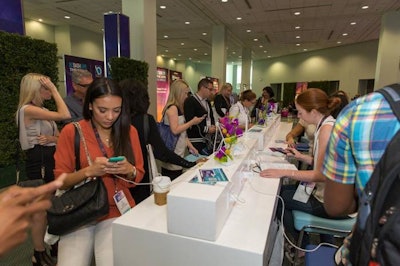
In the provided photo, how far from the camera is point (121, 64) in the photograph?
4652 mm

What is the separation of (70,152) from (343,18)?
33.4 ft

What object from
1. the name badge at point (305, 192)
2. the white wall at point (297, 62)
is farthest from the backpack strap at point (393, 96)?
the white wall at point (297, 62)

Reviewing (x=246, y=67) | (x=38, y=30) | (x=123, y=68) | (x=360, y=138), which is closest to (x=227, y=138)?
(x=360, y=138)

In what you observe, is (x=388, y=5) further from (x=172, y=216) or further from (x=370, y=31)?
(x=172, y=216)

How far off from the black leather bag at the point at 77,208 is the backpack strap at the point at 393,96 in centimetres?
121

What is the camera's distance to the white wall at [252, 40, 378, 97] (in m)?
13.0

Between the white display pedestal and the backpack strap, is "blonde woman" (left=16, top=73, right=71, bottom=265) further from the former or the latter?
the backpack strap

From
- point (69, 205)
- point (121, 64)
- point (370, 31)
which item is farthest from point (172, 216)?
point (370, 31)

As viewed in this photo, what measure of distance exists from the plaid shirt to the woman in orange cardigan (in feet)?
3.10

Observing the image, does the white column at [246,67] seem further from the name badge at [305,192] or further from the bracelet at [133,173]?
the bracelet at [133,173]

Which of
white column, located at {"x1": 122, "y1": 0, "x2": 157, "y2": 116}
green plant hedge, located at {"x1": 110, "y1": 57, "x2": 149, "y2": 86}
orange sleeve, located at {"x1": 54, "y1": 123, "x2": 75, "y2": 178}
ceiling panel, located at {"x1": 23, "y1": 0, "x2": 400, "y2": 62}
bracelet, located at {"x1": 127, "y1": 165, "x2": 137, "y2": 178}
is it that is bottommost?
bracelet, located at {"x1": 127, "y1": 165, "x2": 137, "y2": 178}

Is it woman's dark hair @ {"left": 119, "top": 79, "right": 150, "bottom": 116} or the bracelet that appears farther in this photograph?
woman's dark hair @ {"left": 119, "top": 79, "right": 150, "bottom": 116}

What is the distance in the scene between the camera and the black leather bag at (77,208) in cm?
124

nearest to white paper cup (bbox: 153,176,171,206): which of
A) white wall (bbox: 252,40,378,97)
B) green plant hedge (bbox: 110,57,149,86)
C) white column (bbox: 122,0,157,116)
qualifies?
green plant hedge (bbox: 110,57,149,86)
